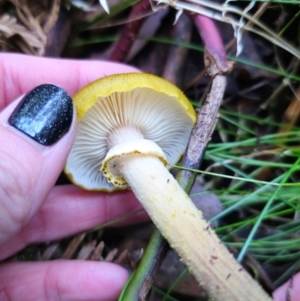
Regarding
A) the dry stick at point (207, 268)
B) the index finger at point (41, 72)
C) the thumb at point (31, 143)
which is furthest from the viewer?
the index finger at point (41, 72)

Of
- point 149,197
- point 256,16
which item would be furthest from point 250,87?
point 149,197

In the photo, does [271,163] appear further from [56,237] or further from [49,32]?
[49,32]

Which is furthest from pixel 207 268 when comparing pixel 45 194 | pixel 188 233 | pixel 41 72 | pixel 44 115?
pixel 41 72

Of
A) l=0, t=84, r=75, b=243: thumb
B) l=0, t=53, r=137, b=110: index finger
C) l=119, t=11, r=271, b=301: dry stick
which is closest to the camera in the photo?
l=0, t=84, r=75, b=243: thumb

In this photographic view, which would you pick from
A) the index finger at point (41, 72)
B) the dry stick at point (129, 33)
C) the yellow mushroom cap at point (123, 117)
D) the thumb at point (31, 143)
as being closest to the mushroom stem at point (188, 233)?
the yellow mushroom cap at point (123, 117)

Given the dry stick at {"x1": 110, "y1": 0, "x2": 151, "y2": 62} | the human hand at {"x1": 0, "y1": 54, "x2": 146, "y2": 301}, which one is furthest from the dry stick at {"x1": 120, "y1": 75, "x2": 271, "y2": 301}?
the dry stick at {"x1": 110, "y1": 0, "x2": 151, "y2": 62}

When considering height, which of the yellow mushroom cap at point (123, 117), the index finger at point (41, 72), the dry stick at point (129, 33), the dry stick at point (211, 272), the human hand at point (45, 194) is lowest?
the dry stick at point (211, 272)

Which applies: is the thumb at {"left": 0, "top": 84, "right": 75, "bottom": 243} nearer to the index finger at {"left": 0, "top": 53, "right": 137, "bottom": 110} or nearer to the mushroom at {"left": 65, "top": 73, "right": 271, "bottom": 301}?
the mushroom at {"left": 65, "top": 73, "right": 271, "bottom": 301}

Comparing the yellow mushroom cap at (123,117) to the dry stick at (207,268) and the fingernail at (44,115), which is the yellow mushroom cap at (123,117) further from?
the dry stick at (207,268)
